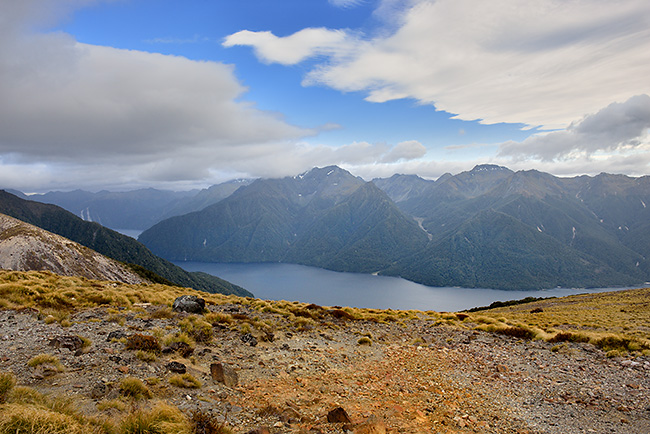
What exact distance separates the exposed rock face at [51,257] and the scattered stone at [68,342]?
227 ft

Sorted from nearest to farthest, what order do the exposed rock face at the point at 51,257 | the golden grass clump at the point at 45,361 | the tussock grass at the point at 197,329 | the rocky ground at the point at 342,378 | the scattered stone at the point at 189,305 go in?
the rocky ground at the point at 342,378 < the golden grass clump at the point at 45,361 < the tussock grass at the point at 197,329 < the scattered stone at the point at 189,305 < the exposed rock face at the point at 51,257

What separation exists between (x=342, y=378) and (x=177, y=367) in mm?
5509

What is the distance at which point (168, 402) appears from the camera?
25.8ft

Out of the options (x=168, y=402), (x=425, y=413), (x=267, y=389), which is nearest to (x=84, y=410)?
(x=168, y=402)

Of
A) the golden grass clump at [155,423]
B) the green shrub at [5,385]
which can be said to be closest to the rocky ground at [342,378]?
the green shrub at [5,385]

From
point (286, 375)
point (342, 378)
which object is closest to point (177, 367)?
point (286, 375)

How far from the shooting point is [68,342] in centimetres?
1072

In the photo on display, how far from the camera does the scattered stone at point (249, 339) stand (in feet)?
44.3

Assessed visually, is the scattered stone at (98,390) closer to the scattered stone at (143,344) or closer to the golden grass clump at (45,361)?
the golden grass clump at (45,361)

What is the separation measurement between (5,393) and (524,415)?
1322 centimetres

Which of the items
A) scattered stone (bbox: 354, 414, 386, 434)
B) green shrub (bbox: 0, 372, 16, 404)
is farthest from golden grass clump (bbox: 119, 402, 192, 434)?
scattered stone (bbox: 354, 414, 386, 434)

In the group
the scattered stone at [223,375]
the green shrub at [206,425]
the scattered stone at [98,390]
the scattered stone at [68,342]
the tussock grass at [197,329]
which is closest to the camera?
the green shrub at [206,425]

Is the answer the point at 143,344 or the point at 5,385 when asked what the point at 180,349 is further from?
the point at 5,385

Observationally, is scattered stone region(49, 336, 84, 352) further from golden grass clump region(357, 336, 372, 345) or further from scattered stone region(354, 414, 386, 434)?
golden grass clump region(357, 336, 372, 345)
